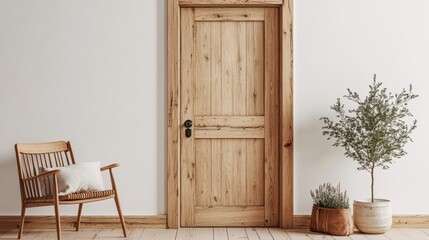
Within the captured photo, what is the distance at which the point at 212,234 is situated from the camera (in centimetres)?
468

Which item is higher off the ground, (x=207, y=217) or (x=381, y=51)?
(x=381, y=51)

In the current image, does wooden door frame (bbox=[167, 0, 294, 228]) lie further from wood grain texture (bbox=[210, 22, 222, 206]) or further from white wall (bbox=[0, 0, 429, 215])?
wood grain texture (bbox=[210, 22, 222, 206])

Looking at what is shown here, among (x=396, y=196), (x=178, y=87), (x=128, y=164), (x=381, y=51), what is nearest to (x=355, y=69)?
(x=381, y=51)

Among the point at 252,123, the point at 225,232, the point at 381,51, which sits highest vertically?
the point at 381,51

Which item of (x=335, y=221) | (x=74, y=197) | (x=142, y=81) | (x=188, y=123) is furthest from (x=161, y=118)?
(x=335, y=221)

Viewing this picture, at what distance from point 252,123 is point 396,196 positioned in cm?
143

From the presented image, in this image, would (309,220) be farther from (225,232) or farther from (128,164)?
(128,164)

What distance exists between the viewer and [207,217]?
16.4ft

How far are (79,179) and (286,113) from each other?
1864 millimetres

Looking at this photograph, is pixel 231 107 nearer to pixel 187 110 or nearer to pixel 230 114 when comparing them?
pixel 230 114

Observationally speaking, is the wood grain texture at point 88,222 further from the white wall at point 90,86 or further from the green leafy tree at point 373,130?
the green leafy tree at point 373,130

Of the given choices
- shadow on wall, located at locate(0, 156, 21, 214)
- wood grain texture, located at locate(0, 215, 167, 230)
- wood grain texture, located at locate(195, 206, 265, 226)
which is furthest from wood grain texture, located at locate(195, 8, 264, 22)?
shadow on wall, located at locate(0, 156, 21, 214)

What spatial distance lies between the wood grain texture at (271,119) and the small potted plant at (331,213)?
40 centimetres

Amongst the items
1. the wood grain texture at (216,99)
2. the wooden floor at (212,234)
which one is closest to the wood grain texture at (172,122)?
the wooden floor at (212,234)
